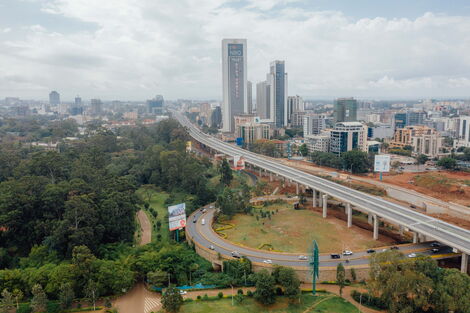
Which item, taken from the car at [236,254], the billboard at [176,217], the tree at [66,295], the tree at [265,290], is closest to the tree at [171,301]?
the tree at [265,290]

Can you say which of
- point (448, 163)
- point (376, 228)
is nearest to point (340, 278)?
point (376, 228)

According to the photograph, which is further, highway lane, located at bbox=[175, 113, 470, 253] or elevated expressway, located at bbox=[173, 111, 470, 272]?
highway lane, located at bbox=[175, 113, 470, 253]

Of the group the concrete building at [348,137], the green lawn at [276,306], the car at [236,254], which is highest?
the concrete building at [348,137]

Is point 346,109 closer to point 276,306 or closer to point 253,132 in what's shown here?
point 253,132

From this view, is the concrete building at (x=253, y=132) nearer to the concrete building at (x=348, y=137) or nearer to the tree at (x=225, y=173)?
the concrete building at (x=348, y=137)

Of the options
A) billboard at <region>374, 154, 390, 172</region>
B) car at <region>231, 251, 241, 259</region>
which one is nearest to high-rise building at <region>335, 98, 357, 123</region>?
billboard at <region>374, 154, 390, 172</region>

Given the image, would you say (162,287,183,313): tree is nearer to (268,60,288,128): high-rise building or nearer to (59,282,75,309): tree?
(59,282,75,309): tree
